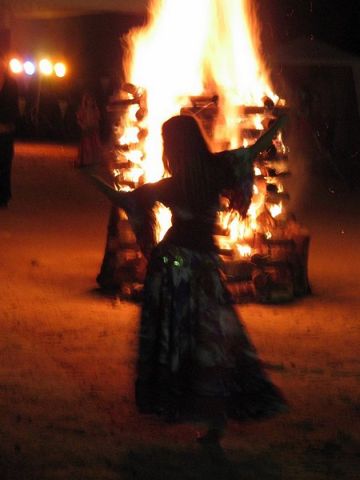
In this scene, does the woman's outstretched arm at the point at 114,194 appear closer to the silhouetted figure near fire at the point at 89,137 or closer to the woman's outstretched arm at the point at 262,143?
the woman's outstretched arm at the point at 262,143

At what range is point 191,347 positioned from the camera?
5.09 metres

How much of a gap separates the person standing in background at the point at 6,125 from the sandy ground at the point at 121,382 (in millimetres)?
3314

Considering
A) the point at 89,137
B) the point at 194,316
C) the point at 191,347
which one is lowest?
the point at 191,347

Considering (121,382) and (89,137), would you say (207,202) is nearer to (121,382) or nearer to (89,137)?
(121,382)

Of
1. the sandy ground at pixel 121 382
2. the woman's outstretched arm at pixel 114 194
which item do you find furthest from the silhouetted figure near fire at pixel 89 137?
the woman's outstretched arm at pixel 114 194

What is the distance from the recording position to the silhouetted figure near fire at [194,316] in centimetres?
501

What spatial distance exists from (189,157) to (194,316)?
30.2 inches

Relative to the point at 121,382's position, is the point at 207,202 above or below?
above

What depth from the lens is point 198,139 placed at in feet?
16.4

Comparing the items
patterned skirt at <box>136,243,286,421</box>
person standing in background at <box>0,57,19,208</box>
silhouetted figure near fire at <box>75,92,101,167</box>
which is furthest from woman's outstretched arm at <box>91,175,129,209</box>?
silhouetted figure near fire at <box>75,92,101,167</box>

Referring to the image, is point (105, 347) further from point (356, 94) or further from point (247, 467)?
point (356, 94)

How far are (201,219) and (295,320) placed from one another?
2983 mm

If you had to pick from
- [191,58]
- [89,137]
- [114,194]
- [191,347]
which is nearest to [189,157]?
[114,194]

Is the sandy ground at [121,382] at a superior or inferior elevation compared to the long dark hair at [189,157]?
inferior
